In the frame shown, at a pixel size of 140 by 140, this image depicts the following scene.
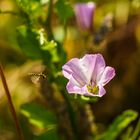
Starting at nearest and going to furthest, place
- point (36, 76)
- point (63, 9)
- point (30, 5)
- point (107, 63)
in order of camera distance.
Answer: point (36, 76) < point (30, 5) < point (63, 9) < point (107, 63)

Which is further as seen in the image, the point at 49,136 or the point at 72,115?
the point at 72,115

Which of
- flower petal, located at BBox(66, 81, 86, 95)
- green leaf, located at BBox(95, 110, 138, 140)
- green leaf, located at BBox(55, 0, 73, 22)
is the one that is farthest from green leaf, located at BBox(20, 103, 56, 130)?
flower petal, located at BBox(66, 81, 86, 95)

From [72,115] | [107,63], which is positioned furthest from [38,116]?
[107,63]

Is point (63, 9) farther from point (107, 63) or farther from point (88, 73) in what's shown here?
point (107, 63)

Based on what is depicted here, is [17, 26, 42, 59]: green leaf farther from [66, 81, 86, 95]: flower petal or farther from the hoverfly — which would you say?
[66, 81, 86, 95]: flower petal

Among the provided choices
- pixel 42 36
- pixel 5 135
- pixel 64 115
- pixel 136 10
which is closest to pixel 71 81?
pixel 42 36

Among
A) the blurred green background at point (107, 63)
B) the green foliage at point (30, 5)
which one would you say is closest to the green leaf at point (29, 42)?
the green foliage at point (30, 5)

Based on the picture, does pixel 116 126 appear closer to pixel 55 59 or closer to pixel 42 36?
pixel 55 59
